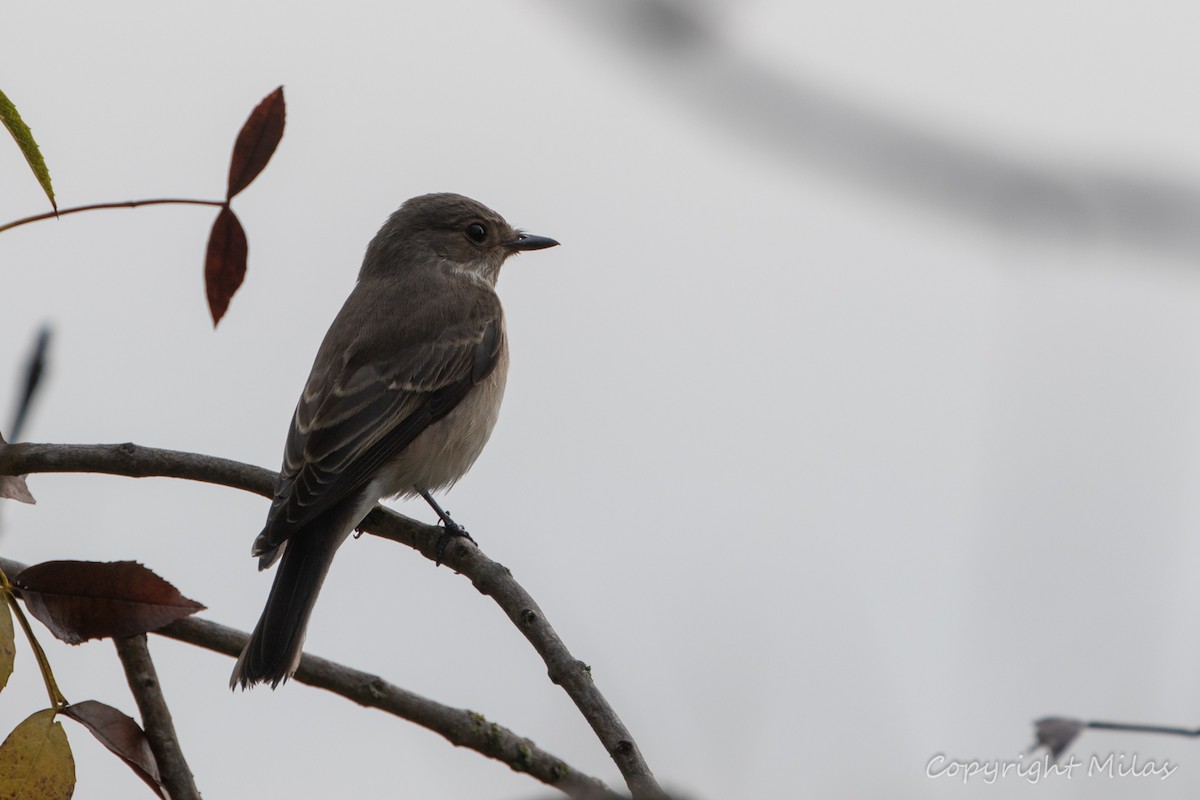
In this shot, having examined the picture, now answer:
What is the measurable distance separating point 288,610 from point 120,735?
7.95 feet

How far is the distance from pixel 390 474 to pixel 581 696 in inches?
127

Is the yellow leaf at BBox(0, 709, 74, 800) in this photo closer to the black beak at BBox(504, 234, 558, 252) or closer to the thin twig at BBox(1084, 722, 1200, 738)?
the thin twig at BBox(1084, 722, 1200, 738)

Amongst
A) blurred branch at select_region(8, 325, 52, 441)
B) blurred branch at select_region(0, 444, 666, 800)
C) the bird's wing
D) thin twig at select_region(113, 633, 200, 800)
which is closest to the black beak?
the bird's wing

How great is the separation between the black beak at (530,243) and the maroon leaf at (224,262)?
17.9 ft

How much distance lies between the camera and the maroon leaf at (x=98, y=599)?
9.62 feet

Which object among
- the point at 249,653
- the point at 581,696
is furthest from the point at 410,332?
the point at 581,696

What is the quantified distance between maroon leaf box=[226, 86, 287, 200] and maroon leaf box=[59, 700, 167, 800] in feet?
4.19

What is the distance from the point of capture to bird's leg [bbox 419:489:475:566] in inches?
190

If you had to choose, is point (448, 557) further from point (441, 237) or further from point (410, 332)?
point (441, 237)

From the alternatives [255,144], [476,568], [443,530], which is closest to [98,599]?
[255,144]

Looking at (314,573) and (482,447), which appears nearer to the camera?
(314,573)

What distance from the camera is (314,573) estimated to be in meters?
5.88

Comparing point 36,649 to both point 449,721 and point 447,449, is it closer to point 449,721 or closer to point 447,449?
point 449,721

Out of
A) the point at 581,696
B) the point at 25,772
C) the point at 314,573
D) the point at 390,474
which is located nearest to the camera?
the point at 25,772
